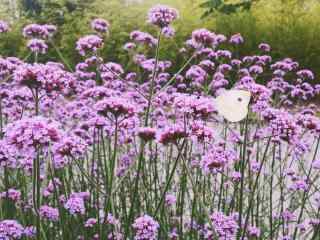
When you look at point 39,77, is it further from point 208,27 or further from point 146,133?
point 208,27

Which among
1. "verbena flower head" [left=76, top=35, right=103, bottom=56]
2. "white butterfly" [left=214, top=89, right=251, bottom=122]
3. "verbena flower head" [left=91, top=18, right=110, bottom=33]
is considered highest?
"verbena flower head" [left=91, top=18, right=110, bottom=33]

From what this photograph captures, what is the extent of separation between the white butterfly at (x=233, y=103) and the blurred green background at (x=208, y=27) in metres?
9.25

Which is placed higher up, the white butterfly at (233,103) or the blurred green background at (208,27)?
the blurred green background at (208,27)

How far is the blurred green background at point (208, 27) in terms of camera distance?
12477mm

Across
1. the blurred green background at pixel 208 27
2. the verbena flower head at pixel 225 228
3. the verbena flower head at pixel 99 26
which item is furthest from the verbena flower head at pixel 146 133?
the blurred green background at pixel 208 27

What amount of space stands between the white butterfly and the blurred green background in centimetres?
925

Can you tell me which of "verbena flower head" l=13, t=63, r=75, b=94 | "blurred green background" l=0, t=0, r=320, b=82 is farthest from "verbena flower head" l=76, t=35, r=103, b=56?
"blurred green background" l=0, t=0, r=320, b=82

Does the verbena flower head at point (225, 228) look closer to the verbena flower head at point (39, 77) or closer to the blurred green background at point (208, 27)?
the verbena flower head at point (39, 77)

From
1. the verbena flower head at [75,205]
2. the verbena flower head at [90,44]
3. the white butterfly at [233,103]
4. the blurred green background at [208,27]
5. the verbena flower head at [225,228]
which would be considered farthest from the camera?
the blurred green background at [208,27]

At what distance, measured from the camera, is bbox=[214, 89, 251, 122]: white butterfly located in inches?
85.4

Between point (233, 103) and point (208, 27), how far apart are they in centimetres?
1099

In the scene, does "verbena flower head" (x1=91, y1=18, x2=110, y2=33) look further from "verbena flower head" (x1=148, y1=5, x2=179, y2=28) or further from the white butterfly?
the white butterfly

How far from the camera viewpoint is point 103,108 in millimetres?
2381

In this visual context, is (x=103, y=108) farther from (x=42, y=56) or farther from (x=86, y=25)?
(x=86, y=25)
